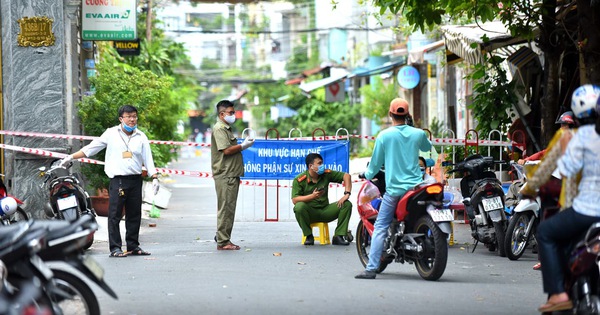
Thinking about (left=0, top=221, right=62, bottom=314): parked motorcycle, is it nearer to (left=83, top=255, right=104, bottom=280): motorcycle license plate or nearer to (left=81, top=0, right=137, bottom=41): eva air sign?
(left=83, top=255, right=104, bottom=280): motorcycle license plate

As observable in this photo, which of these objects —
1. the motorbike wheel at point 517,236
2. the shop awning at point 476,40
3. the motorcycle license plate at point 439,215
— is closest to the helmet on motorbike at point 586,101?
the motorcycle license plate at point 439,215

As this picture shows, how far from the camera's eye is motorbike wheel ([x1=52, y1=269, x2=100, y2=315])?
269 inches

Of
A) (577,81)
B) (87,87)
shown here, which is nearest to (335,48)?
(87,87)

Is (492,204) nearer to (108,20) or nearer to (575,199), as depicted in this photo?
(575,199)

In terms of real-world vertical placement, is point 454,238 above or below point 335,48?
below

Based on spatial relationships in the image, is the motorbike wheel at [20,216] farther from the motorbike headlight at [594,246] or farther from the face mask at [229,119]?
the motorbike headlight at [594,246]

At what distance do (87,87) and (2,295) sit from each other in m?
13.9

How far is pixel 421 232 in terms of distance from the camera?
10336 millimetres

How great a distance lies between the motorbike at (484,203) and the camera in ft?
41.1

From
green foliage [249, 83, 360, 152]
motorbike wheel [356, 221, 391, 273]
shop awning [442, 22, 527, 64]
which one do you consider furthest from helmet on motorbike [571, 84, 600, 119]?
green foliage [249, 83, 360, 152]

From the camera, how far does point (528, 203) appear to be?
11695 millimetres

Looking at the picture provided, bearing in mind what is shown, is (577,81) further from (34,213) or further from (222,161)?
(34,213)

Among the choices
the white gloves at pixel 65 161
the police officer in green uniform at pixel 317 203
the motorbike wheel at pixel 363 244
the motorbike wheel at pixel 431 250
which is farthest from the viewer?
the police officer in green uniform at pixel 317 203

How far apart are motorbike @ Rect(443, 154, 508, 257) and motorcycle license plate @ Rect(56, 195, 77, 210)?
452cm
